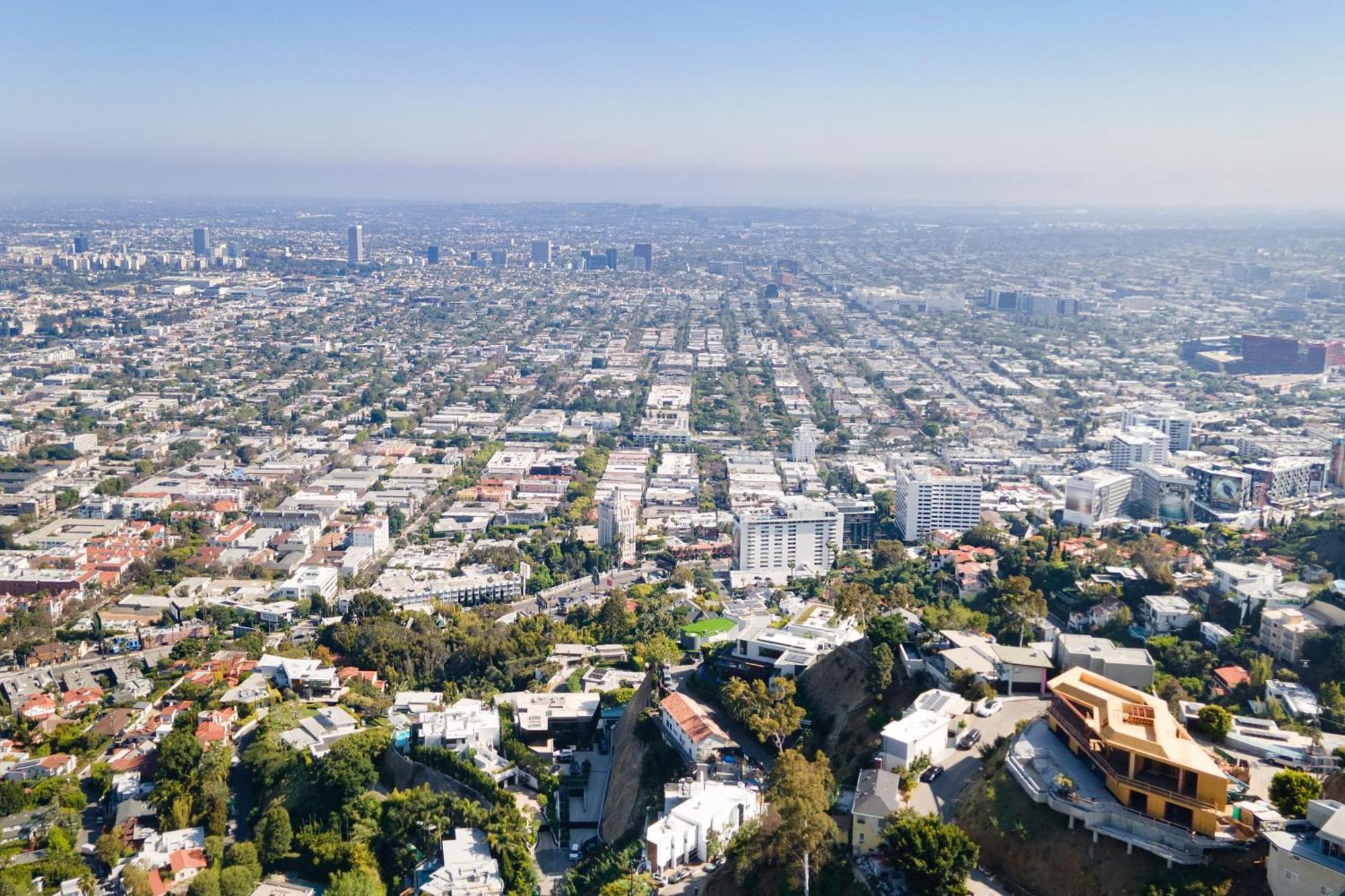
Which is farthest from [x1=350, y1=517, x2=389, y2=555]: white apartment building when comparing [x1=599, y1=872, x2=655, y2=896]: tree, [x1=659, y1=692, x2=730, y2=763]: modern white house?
[x1=599, y1=872, x2=655, y2=896]: tree

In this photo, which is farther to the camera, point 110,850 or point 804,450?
point 804,450

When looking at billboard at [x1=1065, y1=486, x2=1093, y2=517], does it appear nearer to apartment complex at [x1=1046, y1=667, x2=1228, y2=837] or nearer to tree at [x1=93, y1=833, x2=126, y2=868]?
apartment complex at [x1=1046, y1=667, x2=1228, y2=837]

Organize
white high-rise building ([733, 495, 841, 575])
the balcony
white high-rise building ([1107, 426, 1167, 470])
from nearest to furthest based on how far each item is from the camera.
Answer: the balcony
white high-rise building ([733, 495, 841, 575])
white high-rise building ([1107, 426, 1167, 470])

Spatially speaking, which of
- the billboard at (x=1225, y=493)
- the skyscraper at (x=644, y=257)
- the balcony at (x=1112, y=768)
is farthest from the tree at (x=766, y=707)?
the skyscraper at (x=644, y=257)

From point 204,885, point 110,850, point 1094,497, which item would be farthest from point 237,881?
point 1094,497

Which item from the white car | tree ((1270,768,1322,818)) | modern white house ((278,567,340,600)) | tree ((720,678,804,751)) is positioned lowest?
modern white house ((278,567,340,600))

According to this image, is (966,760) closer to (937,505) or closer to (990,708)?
(990,708)

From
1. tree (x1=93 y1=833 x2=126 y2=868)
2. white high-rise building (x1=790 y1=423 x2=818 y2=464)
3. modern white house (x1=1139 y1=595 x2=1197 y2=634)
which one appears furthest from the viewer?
white high-rise building (x1=790 y1=423 x2=818 y2=464)

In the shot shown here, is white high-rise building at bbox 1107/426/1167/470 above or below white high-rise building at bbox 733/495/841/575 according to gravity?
above

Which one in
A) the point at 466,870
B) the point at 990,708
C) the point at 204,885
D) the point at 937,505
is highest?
the point at 990,708
